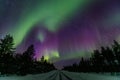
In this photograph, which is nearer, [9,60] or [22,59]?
[9,60]

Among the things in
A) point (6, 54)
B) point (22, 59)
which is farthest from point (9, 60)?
point (22, 59)

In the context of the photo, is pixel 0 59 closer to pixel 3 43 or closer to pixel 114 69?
pixel 3 43

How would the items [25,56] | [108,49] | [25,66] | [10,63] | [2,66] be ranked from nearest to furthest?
1. [2,66]
2. [10,63]
3. [25,66]
4. [25,56]
5. [108,49]

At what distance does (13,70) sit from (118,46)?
8371cm

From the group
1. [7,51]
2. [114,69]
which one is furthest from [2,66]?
[114,69]

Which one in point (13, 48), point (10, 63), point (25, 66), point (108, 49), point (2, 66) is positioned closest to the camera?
point (2, 66)

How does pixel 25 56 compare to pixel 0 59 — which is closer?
pixel 0 59

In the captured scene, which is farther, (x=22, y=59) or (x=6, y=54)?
(x=22, y=59)

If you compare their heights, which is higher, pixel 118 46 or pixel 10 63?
pixel 118 46

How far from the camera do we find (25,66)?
14562 centimetres

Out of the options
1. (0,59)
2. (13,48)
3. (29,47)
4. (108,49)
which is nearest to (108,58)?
(108,49)

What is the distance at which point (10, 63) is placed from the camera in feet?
409

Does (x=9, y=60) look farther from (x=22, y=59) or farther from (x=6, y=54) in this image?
(x=22, y=59)

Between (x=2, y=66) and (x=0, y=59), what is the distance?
7589mm
